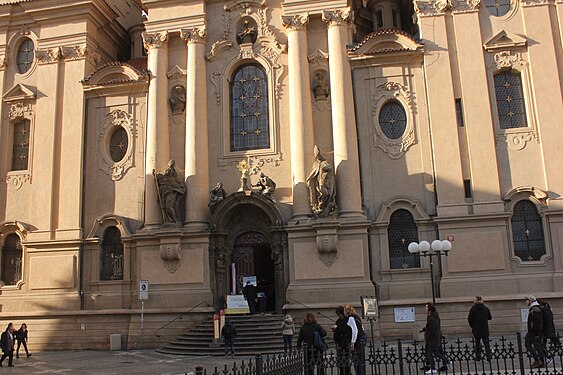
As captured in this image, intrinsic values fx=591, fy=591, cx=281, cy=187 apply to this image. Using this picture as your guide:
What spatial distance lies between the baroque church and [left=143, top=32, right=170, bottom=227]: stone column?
9 cm

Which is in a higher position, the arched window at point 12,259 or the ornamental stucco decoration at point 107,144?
the ornamental stucco decoration at point 107,144

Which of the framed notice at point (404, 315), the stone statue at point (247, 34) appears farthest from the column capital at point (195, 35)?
the framed notice at point (404, 315)

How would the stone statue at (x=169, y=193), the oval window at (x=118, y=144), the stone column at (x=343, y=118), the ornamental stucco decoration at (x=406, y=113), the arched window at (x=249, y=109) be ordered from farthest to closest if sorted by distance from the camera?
the oval window at (x=118, y=144)
the arched window at (x=249, y=109)
the stone statue at (x=169, y=193)
the ornamental stucco decoration at (x=406, y=113)
the stone column at (x=343, y=118)

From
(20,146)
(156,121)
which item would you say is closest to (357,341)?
(156,121)

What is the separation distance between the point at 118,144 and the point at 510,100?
1682 centimetres

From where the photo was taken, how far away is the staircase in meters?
20.3

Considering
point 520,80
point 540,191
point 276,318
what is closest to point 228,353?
point 276,318

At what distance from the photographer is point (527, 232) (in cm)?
2214

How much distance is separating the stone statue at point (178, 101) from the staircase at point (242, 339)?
9.12 m

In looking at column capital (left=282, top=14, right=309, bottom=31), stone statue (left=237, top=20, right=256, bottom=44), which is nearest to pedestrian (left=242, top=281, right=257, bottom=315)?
stone statue (left=237, top=20, right=256, bottom=44)

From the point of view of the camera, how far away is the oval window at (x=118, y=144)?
26.5 m

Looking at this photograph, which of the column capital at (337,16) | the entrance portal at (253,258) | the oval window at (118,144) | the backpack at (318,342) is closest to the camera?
the backpack at (318,342)

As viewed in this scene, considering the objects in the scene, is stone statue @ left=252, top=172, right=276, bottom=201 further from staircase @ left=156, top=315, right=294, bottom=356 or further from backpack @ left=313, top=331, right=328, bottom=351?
backpack @ left=313, top=331, right=328, bottom=351

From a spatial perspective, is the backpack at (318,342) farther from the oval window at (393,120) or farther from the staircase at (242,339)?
the oval window at (393,120)
